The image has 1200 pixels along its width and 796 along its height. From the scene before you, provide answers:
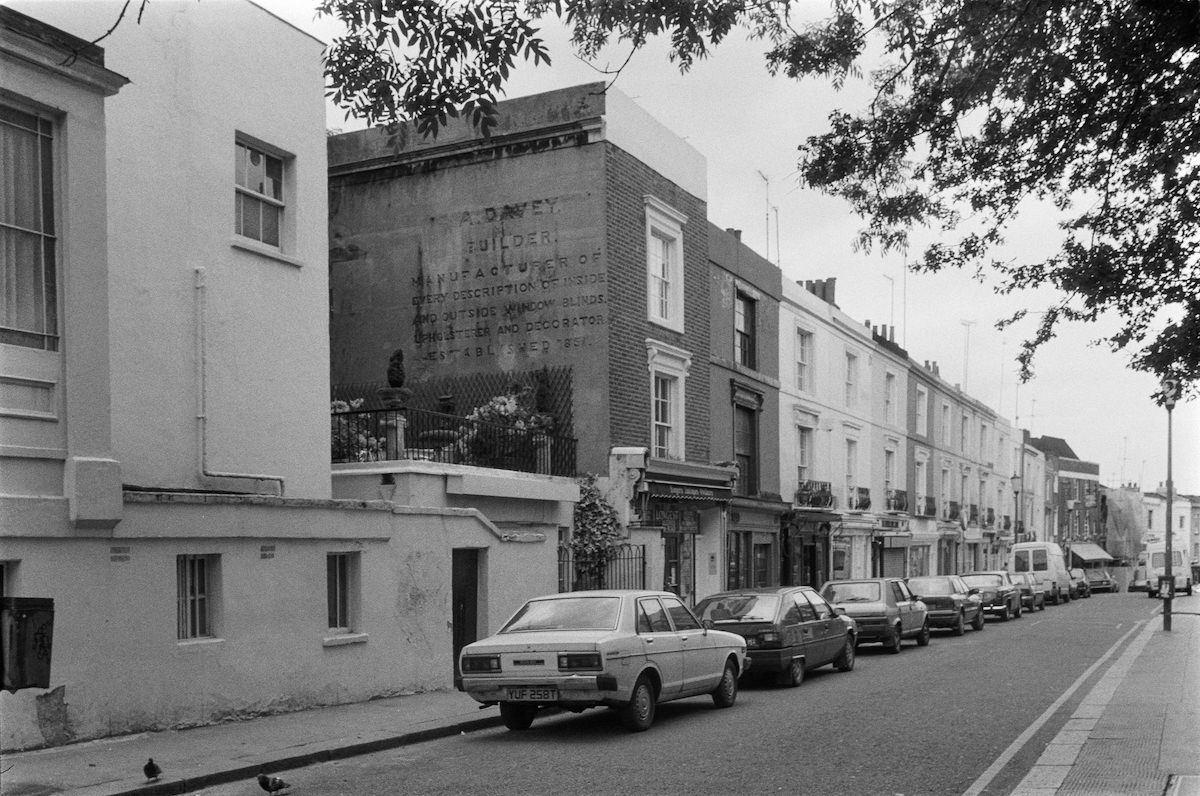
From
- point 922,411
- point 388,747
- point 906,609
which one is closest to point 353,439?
point 388,747

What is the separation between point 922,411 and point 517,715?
124 feet

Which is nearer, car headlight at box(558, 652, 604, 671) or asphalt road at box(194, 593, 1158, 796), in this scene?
asphalt road at box(194, 593, 1158, 796)

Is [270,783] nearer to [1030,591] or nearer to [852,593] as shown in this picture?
[852,593]

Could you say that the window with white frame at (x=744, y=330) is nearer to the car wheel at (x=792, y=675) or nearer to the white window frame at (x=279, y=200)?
the car wheel at (x=792, y=675)

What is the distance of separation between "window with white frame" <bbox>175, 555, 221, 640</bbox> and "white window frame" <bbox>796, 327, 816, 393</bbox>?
2322 centimetres

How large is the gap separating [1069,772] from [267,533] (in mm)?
8419

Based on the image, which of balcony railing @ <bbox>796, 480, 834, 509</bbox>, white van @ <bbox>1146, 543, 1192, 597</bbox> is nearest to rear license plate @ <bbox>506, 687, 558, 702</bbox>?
balcony railing @ <bbox>796, 480, 834, 509</bbox>

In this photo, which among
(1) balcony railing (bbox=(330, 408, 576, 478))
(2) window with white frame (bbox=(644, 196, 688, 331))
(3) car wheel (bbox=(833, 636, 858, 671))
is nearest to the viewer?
(1) balcony railing (bbox=(330, 408, 576, 478))

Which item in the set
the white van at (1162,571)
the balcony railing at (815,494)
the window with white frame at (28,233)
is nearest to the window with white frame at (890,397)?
the balcony railing at (815,494)

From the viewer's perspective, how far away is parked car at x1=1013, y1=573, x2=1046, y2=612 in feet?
138

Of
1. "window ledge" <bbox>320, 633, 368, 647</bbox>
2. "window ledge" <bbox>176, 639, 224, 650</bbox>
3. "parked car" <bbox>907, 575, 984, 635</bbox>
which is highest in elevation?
"window ledge" <bbox>176, 639, 224, 650</bbox>

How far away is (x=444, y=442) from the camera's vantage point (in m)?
20.8

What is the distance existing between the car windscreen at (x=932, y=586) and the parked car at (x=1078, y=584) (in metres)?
28.9

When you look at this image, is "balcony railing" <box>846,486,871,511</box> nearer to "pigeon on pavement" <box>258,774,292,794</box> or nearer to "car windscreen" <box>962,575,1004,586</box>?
"car windscreen" <box>962,575,1004,586</box>
